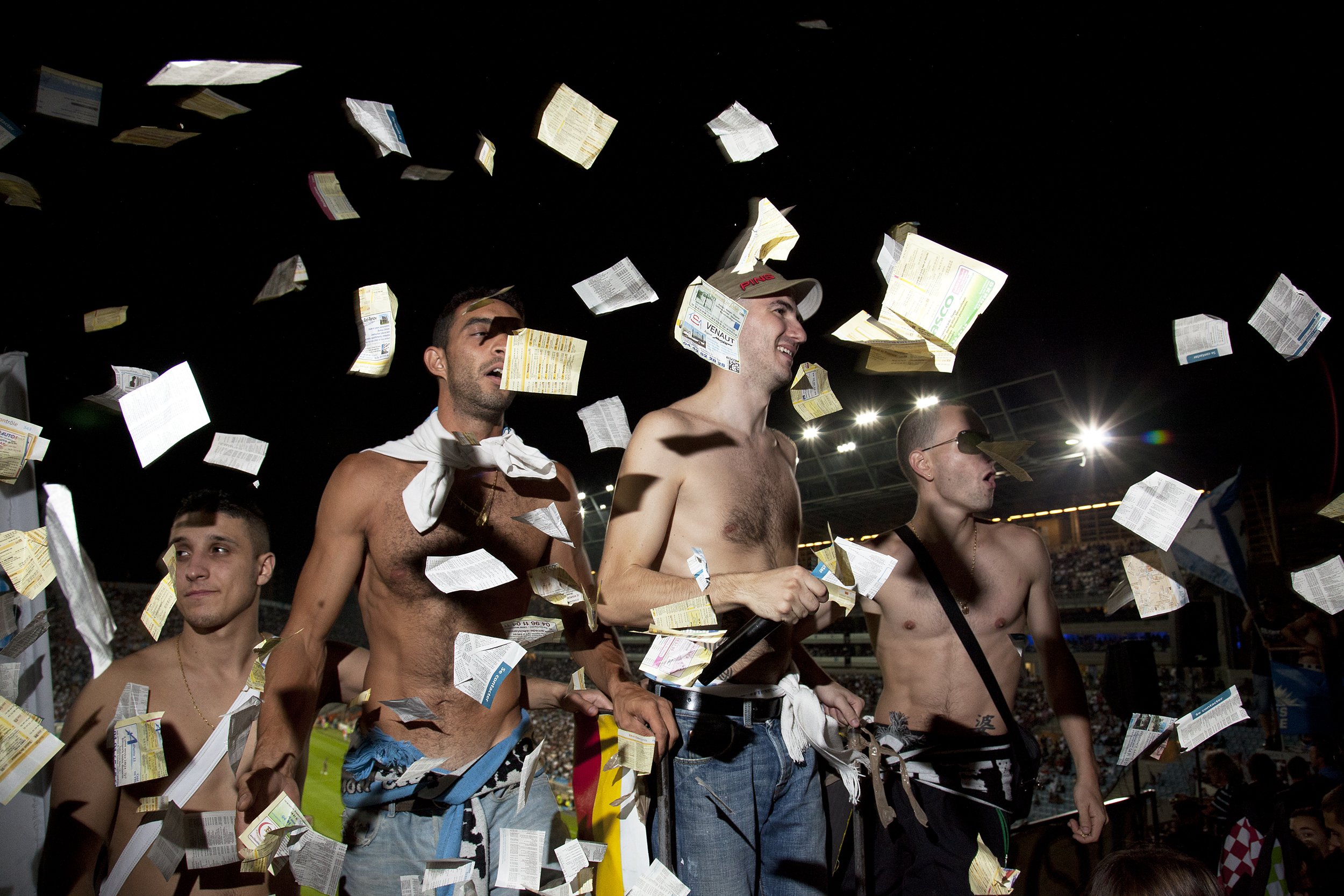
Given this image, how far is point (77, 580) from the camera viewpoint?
2639mm

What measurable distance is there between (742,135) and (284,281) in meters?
2.01

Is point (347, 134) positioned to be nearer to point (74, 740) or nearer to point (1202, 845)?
point (74, 740)

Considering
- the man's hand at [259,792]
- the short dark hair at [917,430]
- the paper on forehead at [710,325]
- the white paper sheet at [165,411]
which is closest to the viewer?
the man's hand at [259,792]

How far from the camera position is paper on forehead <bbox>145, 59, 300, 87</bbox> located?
2062mm

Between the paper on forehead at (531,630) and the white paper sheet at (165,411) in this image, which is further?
the paper on forehead at (531,630)

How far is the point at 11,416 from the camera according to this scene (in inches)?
102

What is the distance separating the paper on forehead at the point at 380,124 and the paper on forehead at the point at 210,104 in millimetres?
373

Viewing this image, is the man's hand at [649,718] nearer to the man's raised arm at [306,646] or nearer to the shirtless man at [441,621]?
the shirtless man at [441,621]

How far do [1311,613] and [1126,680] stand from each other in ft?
8.33

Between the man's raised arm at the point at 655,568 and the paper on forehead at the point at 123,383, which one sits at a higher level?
the paper on forehead at the point at 123,383

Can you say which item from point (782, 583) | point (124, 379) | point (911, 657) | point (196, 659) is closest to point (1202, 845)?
point (911, 657)

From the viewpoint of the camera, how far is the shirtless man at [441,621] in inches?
95.3

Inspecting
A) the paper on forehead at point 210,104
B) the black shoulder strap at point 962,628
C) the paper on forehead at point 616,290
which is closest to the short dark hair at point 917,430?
the black shoulder strap at point 962,628

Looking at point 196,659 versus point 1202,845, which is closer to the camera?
point 196,659
